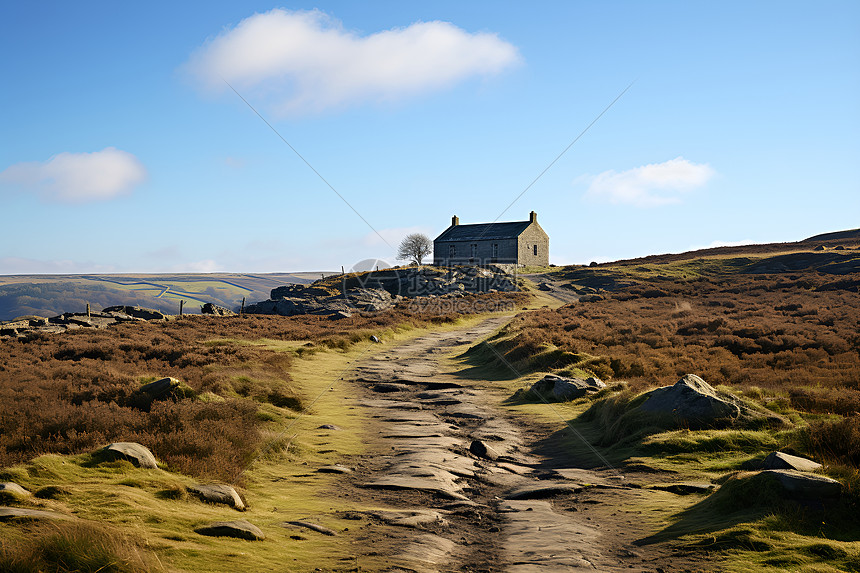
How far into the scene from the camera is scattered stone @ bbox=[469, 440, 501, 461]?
12.1m

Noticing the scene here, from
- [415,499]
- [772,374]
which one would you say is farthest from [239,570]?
[772,374]

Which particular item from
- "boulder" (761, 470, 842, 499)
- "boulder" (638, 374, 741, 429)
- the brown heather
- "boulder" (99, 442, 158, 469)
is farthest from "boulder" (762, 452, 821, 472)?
"boulder" (99, 442, 158, 469)

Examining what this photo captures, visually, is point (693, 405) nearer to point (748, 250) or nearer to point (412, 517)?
point (412, 517)

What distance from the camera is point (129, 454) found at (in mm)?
8438

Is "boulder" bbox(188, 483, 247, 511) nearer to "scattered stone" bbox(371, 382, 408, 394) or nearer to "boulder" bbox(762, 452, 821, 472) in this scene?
"boulder" bbox(762, 452, 821, 472)

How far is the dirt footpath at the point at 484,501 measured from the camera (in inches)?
267

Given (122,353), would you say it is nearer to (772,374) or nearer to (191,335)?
(191,335)

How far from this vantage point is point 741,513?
737cm

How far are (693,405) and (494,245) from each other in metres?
82.4

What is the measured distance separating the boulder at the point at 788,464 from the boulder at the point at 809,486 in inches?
19.5

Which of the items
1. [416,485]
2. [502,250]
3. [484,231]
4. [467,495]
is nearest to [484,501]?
[467,495]

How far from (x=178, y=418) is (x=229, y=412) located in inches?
54.4

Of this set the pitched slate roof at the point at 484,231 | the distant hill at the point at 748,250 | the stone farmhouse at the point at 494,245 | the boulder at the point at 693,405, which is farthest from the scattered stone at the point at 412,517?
the distant hill at the point at 748,250

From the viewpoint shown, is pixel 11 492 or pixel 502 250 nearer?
pixel 11 492
